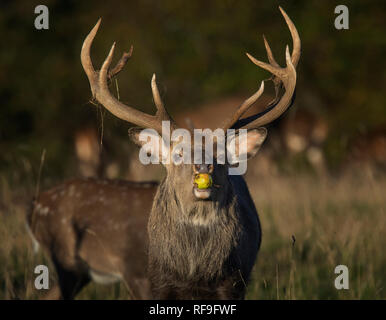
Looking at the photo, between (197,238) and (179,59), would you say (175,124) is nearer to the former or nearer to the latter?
(197,238)

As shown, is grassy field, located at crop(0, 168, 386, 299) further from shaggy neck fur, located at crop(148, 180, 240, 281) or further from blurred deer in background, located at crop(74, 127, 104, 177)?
blurred deer in background, located at crop(74, 127, 104, 177)

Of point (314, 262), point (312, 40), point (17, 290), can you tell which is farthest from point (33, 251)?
point (312, 40)

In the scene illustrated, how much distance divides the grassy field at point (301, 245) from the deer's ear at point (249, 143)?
2.36 ft

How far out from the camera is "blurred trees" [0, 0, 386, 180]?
540 inches

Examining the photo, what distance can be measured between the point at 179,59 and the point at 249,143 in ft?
37.7

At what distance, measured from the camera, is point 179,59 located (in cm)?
1578

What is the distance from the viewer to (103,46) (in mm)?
14391

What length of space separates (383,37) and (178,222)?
37.4 ft

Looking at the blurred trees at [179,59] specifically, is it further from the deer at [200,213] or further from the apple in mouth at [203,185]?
the apple in mouth at [203,185]

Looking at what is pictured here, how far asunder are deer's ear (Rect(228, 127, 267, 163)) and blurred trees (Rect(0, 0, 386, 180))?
→ 8487mm

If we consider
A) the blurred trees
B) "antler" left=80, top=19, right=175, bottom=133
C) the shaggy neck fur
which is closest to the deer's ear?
the shaggy neck fur

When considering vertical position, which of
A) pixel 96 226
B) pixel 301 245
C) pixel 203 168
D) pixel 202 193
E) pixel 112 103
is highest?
pixel 112 103

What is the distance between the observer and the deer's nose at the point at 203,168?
396 cm

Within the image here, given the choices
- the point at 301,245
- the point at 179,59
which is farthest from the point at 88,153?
the point at 301,245
